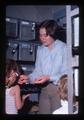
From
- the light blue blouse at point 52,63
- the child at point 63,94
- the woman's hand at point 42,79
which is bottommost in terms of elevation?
the child at point 63,94

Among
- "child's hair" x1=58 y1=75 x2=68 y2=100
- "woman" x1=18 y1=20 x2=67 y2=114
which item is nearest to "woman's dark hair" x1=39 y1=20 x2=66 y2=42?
"woman" x1=18 y1=20 x2=67 y2=114

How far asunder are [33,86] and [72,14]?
59 cm

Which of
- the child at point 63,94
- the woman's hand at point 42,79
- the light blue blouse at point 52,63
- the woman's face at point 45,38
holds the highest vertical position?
the woman's face at point 45,38

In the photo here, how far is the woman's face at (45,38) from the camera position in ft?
7.79

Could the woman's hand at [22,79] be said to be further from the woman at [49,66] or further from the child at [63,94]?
the child at [63,94]

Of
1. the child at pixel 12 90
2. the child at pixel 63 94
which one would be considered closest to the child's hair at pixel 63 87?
the child at pixel 63 94

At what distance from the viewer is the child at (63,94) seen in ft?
7.70

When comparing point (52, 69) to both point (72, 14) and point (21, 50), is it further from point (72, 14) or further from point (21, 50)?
point (72, 14)

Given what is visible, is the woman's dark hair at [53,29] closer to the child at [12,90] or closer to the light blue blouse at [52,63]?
the light blue blouse at [52,63]

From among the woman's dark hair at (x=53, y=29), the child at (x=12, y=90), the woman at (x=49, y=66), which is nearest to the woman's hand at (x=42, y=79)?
the woman at (x=49, y=66)

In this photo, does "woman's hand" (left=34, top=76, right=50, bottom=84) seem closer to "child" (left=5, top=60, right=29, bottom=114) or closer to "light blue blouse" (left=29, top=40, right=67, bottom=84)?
"light blue blouse" (left=29, top=40, right=67, bottom=84)

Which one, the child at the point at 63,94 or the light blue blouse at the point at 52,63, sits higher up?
the light blue blouse at the point at 52,63
